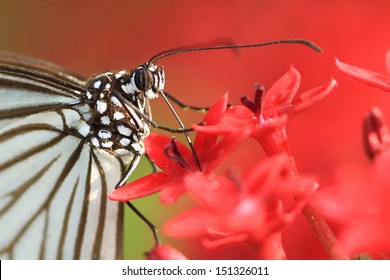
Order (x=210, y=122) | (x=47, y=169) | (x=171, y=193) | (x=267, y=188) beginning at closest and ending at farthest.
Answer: (x=267, y=188)
(x=171, y=193)
(x=210, y=122)
(x=47, y=169)

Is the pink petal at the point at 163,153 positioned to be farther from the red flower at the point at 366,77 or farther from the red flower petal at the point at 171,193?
the red flower at the point at 366,77

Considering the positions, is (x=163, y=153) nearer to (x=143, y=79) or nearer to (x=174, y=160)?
(x=174, y=160)

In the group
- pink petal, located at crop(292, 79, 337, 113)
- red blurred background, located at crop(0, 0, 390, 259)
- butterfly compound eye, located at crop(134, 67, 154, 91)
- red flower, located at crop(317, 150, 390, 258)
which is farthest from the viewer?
red blurred background, located at crop(0, 0, 390, 259)

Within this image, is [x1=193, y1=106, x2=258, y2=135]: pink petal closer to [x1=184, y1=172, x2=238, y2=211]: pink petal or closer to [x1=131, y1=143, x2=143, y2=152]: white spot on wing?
[x1=184, y1=172, x2=238, y2=211]: pink petal

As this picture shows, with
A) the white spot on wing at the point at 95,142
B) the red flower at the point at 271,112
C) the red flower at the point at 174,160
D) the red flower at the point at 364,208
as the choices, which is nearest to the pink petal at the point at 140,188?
the red flower at the point at 174,160

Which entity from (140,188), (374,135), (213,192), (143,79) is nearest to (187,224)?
(213,192)

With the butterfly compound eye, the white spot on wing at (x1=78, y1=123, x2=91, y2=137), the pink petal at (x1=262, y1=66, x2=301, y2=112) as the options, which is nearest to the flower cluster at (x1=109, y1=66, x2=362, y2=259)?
the pink petal at (x1=262, y1=66, x2=301, y2=112)
